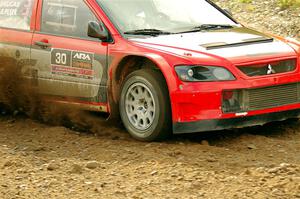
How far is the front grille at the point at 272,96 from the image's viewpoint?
783 cm

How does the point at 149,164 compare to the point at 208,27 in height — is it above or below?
below

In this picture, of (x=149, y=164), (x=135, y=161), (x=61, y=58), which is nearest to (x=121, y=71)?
(x=61, y=58)

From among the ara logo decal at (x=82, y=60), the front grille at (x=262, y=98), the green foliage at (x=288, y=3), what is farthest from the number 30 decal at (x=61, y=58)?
the green foliage at (x=288, y=3)

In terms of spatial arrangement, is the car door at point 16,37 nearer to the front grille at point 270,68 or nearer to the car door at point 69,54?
the car door at point 69,54

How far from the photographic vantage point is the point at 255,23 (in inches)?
607

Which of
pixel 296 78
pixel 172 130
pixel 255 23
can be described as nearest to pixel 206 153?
pixel 172 130

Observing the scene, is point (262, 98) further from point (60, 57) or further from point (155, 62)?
point (60, 57)

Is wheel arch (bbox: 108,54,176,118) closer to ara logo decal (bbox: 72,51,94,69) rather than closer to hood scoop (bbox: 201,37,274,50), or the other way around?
ara logo decal (bbox: 72,51,94,69)

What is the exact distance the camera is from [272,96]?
7965 millimetres

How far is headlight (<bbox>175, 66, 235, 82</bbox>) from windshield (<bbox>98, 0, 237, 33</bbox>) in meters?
1.06

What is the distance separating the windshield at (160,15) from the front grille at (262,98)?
1.27 m

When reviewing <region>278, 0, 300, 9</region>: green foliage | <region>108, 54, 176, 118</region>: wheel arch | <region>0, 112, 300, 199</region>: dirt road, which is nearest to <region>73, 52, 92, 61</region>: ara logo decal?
<region>108, 54, 176, 118</region>: wheel arch

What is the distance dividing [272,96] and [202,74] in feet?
2.47

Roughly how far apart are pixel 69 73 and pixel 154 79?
122cm
